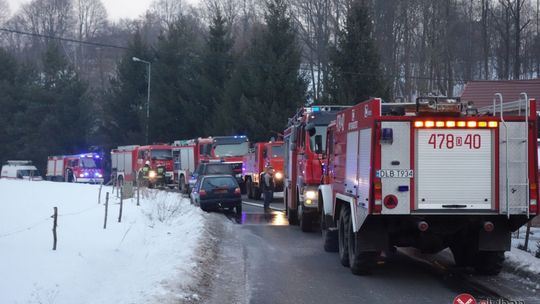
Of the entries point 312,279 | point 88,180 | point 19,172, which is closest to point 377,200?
point 312,279

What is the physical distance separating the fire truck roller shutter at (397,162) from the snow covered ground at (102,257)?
328 centimetres

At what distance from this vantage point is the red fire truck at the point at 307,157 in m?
17.1

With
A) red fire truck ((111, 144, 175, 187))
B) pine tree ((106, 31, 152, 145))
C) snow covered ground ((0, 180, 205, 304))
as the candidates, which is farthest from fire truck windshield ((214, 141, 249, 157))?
pine tree ((106, 31, 152, 145))

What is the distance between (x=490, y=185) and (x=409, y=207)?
1.28 metres

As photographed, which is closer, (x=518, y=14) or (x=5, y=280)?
(x=5, y=280)

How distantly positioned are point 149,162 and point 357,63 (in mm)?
15403

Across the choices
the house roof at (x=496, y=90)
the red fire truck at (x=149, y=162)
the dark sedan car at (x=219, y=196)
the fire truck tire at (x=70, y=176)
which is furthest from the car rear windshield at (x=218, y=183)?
the fire truck tire at (x=70, y=176)

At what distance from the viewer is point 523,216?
10156 mm

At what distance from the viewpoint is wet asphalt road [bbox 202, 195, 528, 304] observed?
952 centimetres

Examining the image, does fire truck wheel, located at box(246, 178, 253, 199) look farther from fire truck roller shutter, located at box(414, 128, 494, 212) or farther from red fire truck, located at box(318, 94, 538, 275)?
fire truck roller shutter, located at box(414, 128, 494, 212)

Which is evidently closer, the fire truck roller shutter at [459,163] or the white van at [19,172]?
the fire truck roller shutter at [459,163]

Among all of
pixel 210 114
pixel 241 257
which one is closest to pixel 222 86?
pixel 210 114

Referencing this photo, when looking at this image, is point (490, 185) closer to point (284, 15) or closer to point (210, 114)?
point (284, 15)

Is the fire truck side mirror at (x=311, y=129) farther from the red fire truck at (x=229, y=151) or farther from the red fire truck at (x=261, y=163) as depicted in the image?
the red fire truck at (x=229, y=151)
